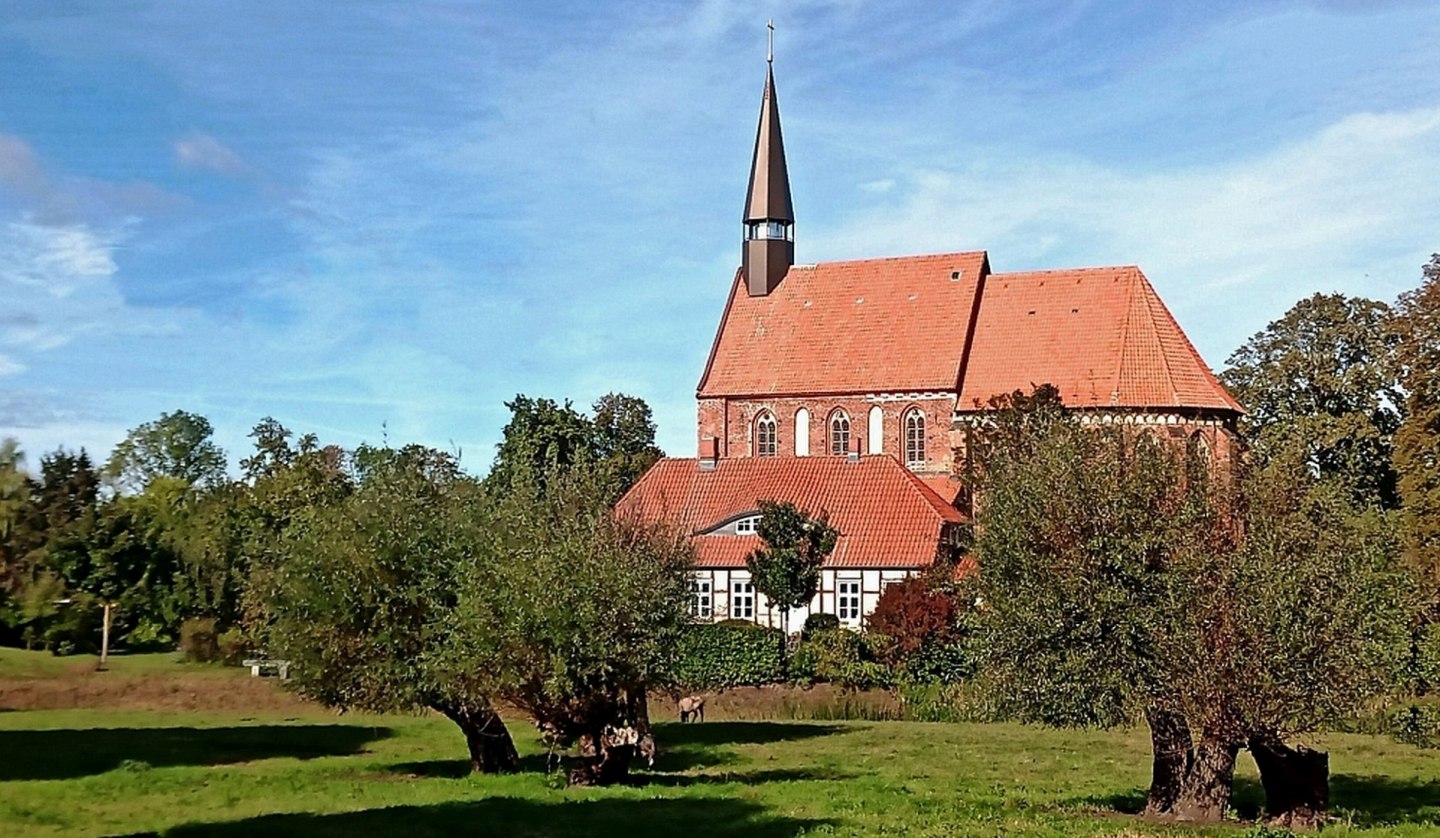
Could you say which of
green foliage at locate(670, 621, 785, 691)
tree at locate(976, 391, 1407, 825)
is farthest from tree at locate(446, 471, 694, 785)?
green foliage at locate(670, 621, 785, 691)

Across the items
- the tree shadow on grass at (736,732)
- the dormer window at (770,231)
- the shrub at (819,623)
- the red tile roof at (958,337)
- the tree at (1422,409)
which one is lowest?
the tree shadow on grass at (736,732)

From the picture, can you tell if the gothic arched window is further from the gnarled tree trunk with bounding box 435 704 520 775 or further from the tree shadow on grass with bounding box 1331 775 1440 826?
the tree shadow on grass with bounding box 1331 775 1440 826

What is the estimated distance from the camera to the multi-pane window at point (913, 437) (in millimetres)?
61688

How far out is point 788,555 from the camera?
48719 mm

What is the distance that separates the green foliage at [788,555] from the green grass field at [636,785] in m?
14.4

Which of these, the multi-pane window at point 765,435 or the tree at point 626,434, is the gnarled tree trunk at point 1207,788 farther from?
the tree at point 626,434

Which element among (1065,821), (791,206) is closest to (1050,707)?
(1065,821)

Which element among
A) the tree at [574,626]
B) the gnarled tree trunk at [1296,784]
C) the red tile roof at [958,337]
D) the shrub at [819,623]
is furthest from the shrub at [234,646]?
the gnarled tree trunk at [1296,784]

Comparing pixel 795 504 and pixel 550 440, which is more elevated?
pixel 550 440

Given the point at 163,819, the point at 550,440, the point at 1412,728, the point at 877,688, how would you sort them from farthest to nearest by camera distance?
the point at 550,440, the point at 877,688, the point at 1412,728, the point at 163,819

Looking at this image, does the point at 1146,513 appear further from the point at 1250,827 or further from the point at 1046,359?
the point at 1046,359

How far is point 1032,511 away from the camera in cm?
1848

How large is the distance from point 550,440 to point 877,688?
115ft

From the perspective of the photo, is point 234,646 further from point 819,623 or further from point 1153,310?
point 1153,310
